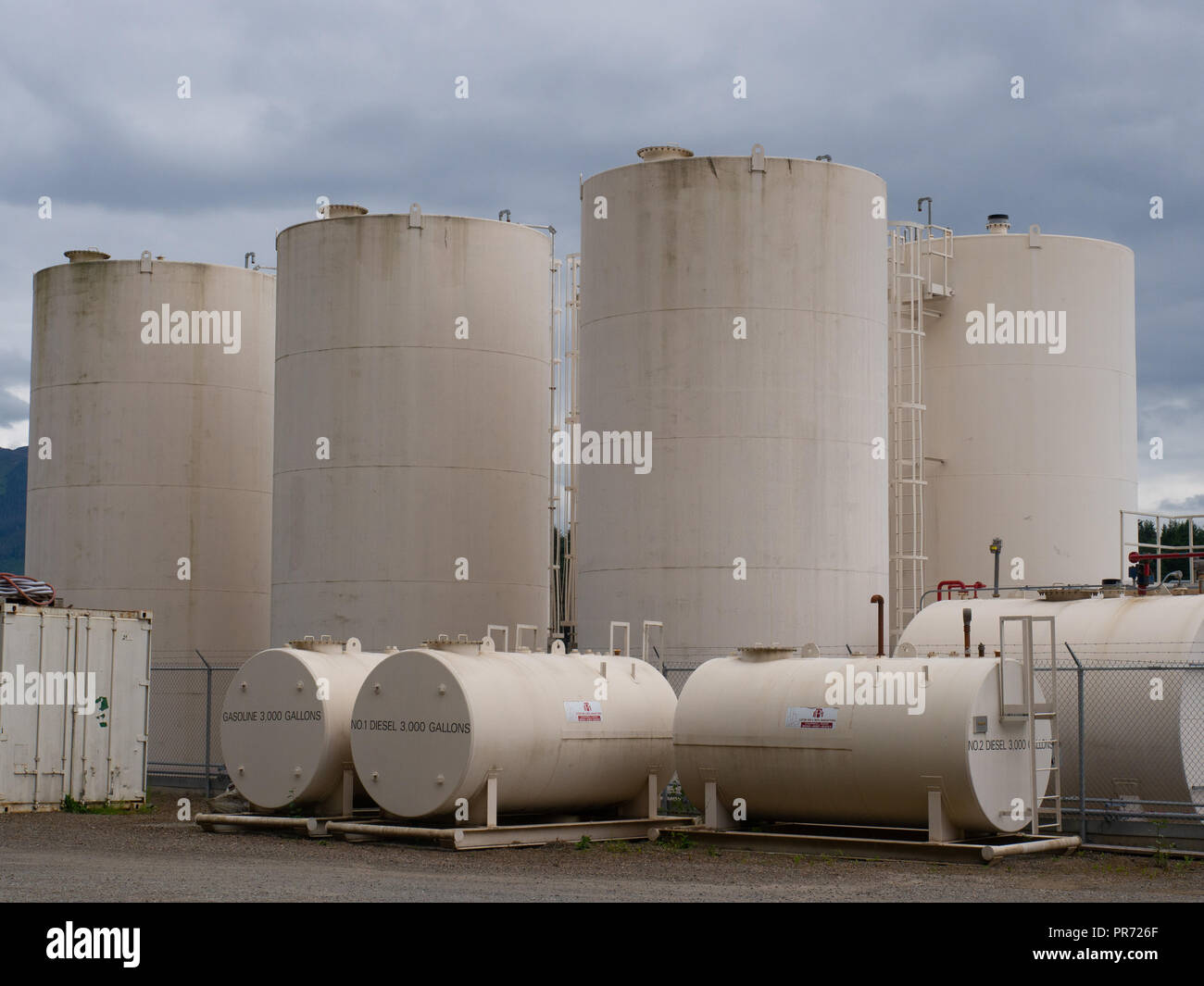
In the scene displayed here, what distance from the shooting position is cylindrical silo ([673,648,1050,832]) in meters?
17.7

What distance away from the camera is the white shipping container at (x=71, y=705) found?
23.8 meters

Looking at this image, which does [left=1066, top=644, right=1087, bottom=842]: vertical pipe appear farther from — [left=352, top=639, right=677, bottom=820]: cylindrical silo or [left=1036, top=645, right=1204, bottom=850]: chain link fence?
[left=352, top=639, right=677, bottom=820]: cylindrical silo

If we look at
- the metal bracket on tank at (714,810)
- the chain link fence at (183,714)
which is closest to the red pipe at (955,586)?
the metal bracket on tank at (714,810)

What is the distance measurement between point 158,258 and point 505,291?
29.1 ft

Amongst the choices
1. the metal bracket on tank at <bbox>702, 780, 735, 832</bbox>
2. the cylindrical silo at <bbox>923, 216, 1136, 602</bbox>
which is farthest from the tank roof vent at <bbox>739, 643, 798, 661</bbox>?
the cylindrical silo at <bbox>923, 216, 1136, 602</bbox>

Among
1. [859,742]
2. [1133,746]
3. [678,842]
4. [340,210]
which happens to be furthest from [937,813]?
[340,210]

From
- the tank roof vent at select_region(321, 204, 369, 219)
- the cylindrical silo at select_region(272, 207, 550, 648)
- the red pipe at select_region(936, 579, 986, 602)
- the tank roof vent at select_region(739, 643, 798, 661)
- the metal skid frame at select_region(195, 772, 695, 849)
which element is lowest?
the metal skid frame at select_region(195, 772, 695, 849)

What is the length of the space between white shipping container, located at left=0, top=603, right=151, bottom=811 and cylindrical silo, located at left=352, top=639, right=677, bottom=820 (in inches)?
267

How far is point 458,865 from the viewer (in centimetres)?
1733

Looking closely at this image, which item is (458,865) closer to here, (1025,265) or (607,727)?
(607,727)

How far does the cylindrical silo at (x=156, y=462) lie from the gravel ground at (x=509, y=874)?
1276 cm

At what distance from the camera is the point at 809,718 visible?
18.7m

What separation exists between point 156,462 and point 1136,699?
69.5 feet

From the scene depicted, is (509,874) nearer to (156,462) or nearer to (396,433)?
(396,433)
